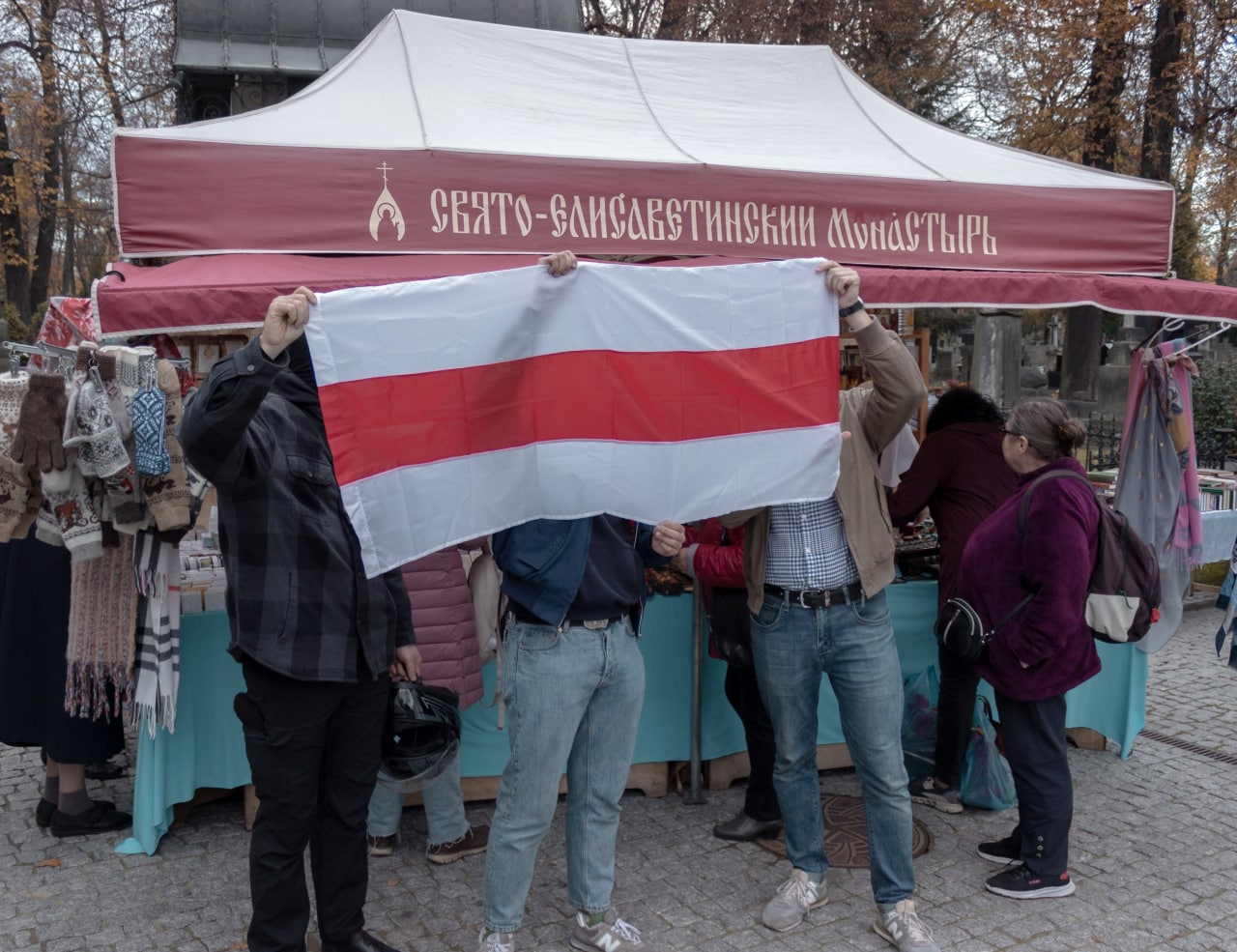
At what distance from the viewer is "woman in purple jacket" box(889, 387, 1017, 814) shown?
434 centimetres

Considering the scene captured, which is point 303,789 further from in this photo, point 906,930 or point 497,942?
point 906,930

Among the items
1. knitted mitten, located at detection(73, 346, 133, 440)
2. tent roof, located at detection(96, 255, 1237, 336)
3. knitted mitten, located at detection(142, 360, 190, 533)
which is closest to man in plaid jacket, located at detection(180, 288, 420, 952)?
tent roof, located at detection(96, 255, 1237, 336)

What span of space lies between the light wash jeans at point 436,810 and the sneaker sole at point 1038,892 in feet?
6.48

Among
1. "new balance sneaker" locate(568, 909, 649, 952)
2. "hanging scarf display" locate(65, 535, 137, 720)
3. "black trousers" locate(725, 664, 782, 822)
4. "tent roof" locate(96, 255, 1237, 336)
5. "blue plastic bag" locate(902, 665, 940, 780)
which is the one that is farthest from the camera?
"blue plastic bag" locate(902, 665, 940, 780)

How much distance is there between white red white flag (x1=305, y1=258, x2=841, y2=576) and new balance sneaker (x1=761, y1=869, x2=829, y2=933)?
137 cm

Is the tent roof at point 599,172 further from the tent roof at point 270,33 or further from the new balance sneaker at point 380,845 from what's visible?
the tent roof at point 270,33

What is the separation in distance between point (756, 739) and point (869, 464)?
4.39 ft

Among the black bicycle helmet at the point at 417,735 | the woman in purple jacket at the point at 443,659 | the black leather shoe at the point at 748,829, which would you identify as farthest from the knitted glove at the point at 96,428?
the black leather shoe at the point at 748,829

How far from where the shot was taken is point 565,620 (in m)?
2.98

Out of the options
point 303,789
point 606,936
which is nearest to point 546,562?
point 303,789

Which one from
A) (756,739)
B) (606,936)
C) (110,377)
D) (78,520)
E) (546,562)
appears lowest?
(606,936)

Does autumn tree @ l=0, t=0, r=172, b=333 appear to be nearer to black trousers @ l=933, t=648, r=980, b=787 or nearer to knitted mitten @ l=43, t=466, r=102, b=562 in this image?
knitted mitten @ l=43, t=466, r=102, b=562

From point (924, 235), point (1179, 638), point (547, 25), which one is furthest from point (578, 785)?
point (547, 25)

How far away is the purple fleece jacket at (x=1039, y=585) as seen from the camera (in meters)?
3.50
